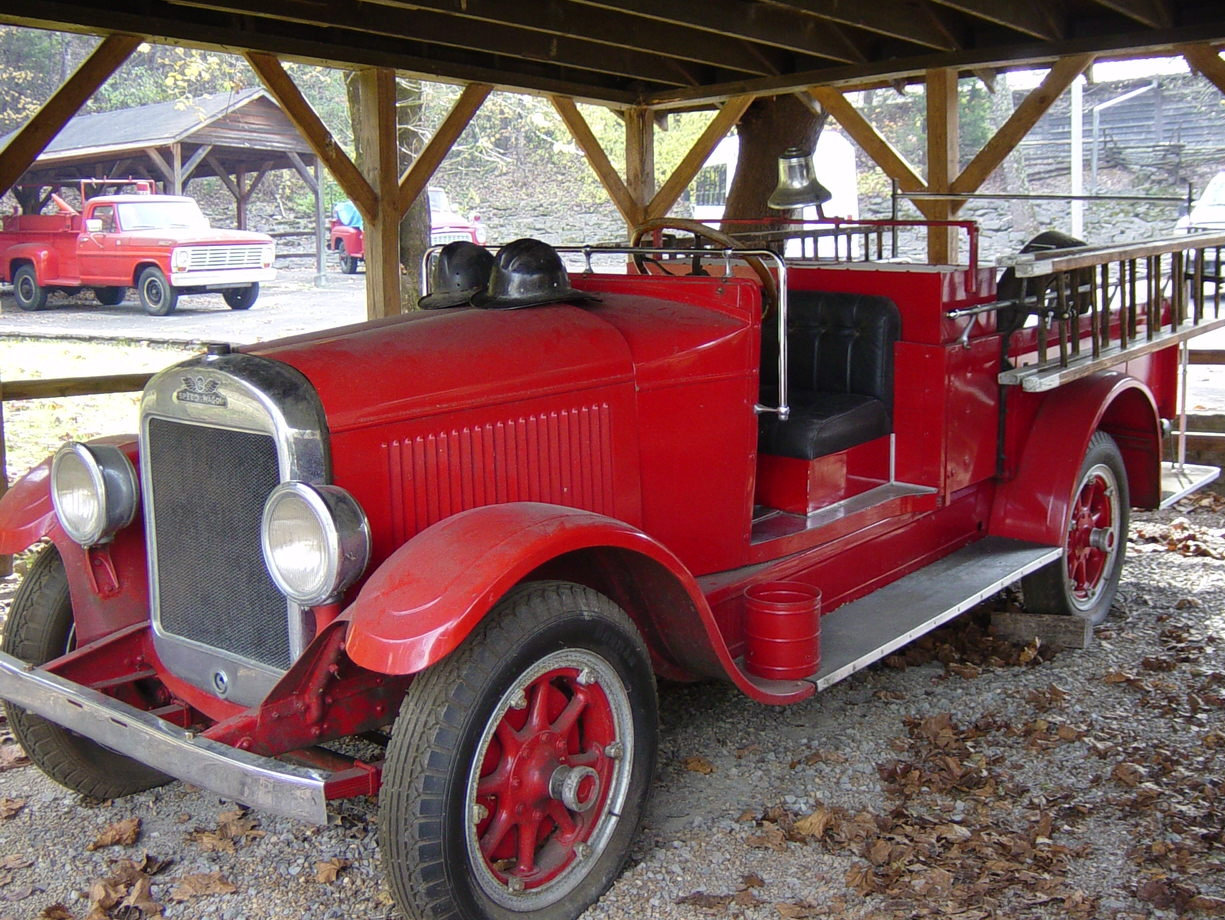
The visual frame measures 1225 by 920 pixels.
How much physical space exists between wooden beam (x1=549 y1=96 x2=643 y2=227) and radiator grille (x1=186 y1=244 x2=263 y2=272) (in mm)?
10900

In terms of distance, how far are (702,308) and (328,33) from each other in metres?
3.51

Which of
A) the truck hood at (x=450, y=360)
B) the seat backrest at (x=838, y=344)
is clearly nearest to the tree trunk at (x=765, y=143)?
the seat backrest at (x=838, y=344)

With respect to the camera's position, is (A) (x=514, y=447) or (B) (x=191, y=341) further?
(B) (x=191, y=341)

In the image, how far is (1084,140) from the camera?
26.7 meters

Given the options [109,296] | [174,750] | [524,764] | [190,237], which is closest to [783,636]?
[524,764]

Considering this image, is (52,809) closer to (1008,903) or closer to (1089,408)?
(1008,903)

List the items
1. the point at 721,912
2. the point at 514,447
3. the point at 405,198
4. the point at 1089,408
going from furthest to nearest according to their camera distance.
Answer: the point at 405,198 < the point at 1089,408 < the point at 514,447 < the point at 721,912

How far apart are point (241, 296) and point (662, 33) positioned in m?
13.0

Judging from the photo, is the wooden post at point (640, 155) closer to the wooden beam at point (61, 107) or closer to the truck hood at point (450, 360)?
the wooden beam at point (61, 107)

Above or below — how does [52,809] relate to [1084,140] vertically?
below

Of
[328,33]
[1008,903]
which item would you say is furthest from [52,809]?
[328,33]

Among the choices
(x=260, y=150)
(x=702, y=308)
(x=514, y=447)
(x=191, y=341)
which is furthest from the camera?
(x=260, y=150)

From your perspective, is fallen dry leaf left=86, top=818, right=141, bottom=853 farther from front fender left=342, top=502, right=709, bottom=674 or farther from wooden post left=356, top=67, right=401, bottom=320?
wooden post left=356, top=67, right=401, bottom=320

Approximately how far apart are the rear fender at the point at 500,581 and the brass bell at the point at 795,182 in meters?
2.83
